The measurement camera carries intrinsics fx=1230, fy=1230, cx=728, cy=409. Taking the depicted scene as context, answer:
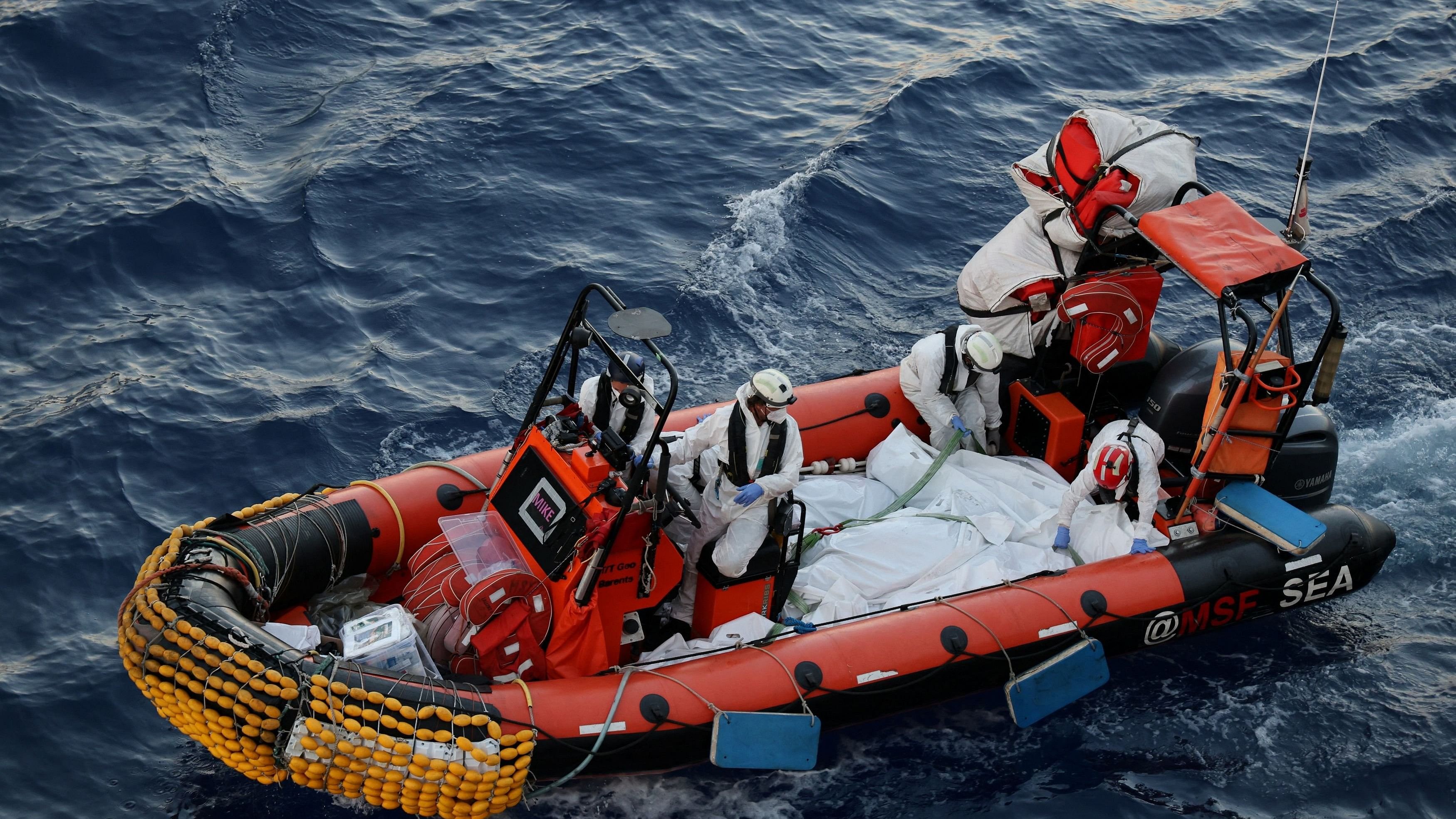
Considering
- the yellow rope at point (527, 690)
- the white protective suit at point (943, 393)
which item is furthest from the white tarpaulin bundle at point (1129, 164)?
the yellow rope at point (527, 690)

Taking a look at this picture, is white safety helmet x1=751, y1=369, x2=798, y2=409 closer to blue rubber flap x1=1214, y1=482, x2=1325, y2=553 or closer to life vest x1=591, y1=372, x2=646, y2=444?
life vest x1=591, y1=372, x2=646, y2=444

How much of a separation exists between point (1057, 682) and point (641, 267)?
4.17 m

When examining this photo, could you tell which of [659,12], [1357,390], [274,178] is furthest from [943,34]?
[274,178]

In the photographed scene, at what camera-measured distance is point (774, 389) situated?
15.8ft

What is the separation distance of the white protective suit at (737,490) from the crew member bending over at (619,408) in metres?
0.21

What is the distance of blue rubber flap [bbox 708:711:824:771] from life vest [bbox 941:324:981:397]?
2007 millimetres

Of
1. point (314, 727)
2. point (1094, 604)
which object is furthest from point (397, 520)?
point (1094, 604)

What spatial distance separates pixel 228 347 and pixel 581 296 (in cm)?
337

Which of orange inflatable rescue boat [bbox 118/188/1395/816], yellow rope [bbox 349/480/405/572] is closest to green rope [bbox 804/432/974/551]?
orange inflatable rescue boat [bbox 118/188/1395/816]

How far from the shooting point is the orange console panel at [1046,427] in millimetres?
6215

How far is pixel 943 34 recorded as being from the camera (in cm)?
1151

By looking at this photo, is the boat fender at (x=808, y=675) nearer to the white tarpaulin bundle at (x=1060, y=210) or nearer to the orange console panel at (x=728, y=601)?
the orange console panel at (x=728, y=601)

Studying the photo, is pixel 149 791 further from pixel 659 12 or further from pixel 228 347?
pixel 659 12

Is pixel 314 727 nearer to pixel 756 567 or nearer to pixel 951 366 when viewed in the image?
pixel 756 567
